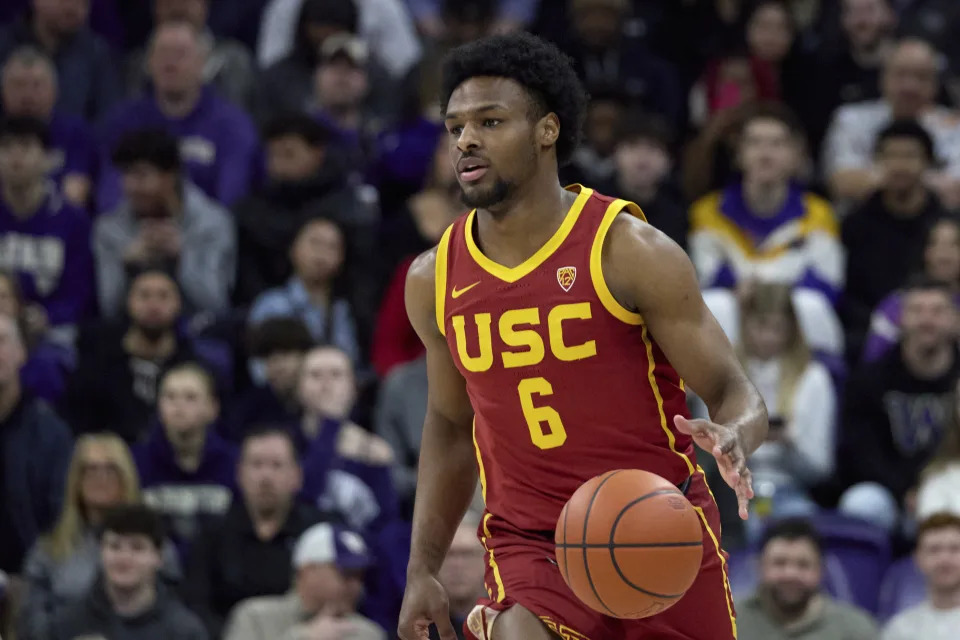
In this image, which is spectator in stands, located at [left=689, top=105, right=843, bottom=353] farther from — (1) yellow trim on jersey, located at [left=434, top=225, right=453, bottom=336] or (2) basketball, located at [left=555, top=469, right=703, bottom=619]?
(2) basketball, located at [left=555, top=469, right=703, bottom=619]

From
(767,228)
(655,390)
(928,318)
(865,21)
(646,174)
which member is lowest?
(655,390)

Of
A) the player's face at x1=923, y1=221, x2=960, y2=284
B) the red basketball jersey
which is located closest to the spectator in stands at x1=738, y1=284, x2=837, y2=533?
the player's face at x1=923, y1=221, x2=960, y2=284

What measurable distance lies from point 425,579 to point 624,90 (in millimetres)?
7075

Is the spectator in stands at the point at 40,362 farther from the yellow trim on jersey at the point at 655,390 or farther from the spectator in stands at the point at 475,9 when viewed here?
the yellow trim on jersey at the point at 655,390

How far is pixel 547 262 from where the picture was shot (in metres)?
4.72

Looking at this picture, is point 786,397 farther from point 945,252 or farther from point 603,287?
point 603,287

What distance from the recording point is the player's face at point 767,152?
10406 millimetres

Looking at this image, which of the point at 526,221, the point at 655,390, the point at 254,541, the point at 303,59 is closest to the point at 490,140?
the point at 526,221

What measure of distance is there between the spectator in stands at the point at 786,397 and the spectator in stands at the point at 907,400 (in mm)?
171

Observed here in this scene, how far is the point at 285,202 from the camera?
10.5 m

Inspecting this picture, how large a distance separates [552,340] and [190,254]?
5.77 meters

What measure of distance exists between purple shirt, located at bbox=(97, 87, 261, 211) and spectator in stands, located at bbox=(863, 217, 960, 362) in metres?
4.15

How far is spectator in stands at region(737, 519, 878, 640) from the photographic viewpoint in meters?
7.66

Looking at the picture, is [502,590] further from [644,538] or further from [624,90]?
[624,90]
